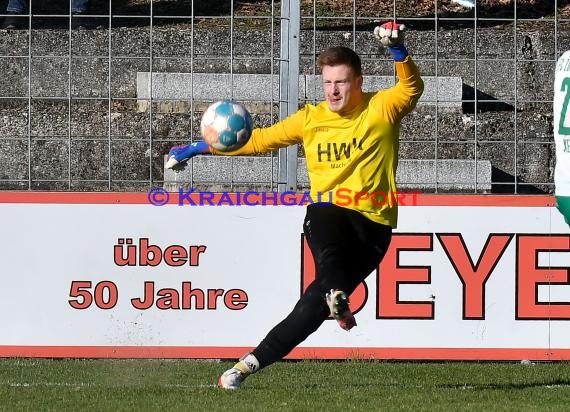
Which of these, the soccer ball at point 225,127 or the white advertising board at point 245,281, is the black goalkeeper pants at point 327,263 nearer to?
the soccer ball at point 225,127

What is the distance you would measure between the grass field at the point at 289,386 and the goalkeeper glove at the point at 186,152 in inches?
54.2

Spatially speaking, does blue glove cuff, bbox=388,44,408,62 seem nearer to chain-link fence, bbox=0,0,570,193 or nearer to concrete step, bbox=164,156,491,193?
chain-link fence, bbox=0,0,570,193

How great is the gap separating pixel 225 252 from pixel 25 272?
147cm

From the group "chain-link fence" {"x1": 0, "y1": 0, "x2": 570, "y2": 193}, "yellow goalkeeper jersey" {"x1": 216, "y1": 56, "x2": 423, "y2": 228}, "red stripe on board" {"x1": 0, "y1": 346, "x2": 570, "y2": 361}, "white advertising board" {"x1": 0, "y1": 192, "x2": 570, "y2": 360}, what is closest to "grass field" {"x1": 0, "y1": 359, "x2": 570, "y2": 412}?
"red stripe on board" {"x1": 0, "y1": 346, "x2": 570, "y2": 361}

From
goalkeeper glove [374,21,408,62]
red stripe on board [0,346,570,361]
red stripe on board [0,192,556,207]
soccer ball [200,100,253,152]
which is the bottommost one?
red stripe on board [0,346,570,361]

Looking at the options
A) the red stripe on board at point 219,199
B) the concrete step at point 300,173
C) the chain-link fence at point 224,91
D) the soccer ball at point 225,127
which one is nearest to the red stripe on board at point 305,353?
the red stripe on board at point 219,199

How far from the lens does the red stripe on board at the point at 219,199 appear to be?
9477 mm

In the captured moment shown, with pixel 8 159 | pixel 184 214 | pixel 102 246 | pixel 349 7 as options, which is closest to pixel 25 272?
pixel 102 246

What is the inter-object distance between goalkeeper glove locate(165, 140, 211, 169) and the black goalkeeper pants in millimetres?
818

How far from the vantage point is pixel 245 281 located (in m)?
9.47

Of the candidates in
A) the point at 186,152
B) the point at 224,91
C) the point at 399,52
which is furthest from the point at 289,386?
the point at 224,91

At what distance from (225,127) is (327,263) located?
105cm

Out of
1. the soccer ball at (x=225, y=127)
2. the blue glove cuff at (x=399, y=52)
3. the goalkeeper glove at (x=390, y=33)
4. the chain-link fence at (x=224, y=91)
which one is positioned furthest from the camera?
the chain-link fence at (x=224, y=91)

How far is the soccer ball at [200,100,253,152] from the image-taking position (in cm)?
761
